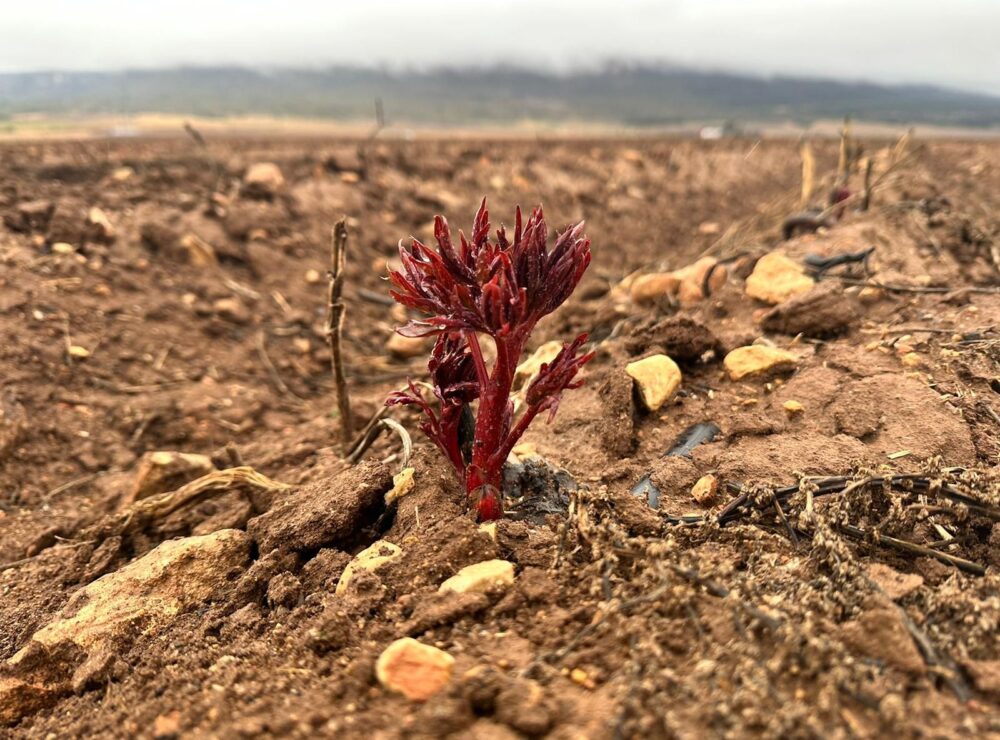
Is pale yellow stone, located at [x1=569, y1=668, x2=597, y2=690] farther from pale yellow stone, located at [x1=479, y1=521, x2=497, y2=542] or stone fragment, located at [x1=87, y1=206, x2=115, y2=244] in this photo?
stone fragment, located at [x1=87, y1=206, x2=115, y2=244]

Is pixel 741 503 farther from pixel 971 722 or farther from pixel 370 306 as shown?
pixel 370 306

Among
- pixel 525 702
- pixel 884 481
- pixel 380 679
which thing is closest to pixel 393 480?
pixel 380 679

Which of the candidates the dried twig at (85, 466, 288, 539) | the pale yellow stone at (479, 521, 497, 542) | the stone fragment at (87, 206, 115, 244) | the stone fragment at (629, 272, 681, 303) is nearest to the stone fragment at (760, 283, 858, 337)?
the stone fragment at (629, 272, 681, 303)

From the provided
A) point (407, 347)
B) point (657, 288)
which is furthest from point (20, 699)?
point (407, 347)

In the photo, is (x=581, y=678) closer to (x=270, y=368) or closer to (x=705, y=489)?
(x=705, y=489)

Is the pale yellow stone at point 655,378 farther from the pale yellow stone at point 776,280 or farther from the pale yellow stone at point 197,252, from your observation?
the pale yellow stone at point 197,252

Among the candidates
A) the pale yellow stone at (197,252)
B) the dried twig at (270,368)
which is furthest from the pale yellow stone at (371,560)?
the pale yellow stone at (197,252)
